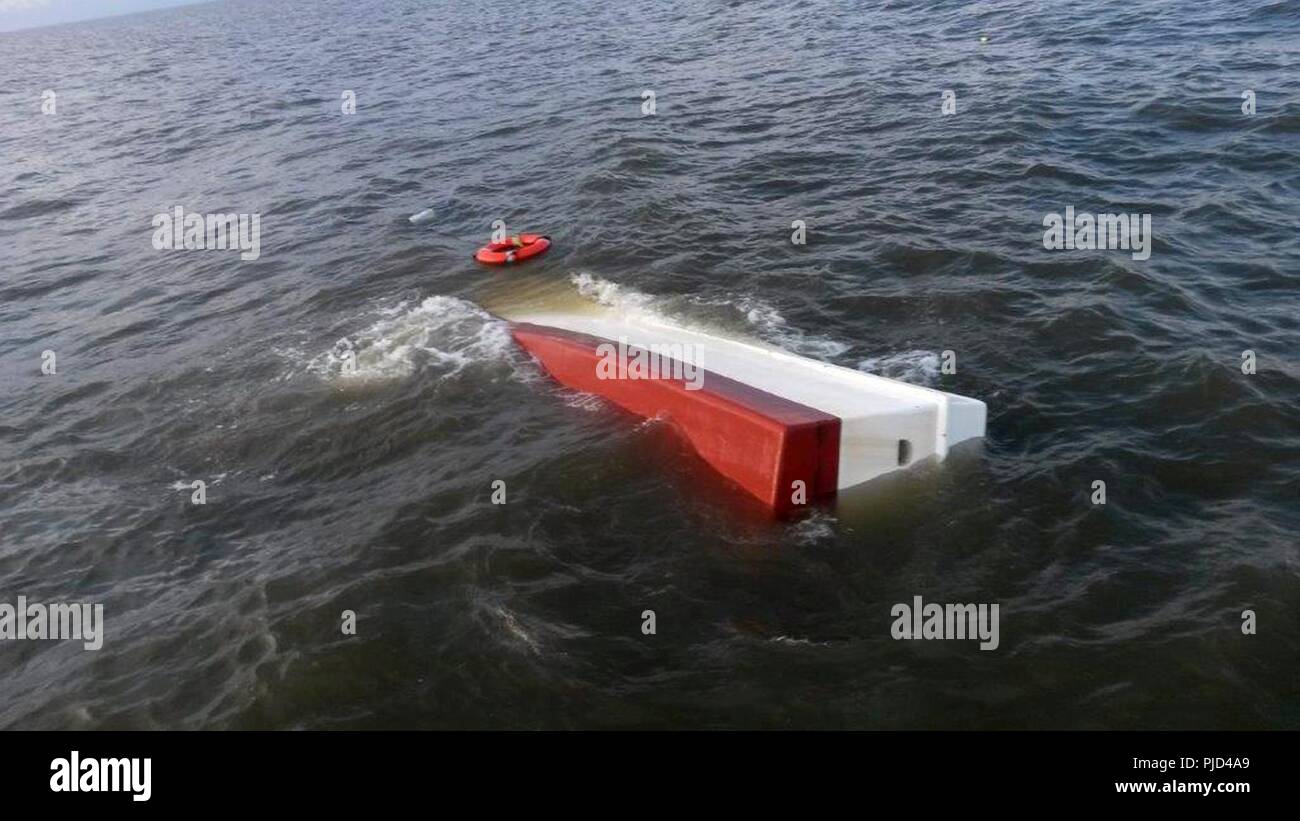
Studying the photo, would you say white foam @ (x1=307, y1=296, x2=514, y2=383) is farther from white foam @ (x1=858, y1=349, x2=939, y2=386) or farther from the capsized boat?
white foam @ (x1=858, y1=349, x2=939, y2=386)

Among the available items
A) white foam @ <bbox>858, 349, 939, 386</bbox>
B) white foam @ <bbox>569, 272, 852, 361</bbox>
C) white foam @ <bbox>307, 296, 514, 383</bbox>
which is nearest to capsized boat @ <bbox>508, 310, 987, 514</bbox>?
white foam @ <bbox>569, 272, 852, 361</bbox>

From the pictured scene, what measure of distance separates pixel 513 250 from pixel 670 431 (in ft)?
24.8

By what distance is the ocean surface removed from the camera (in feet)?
27.2

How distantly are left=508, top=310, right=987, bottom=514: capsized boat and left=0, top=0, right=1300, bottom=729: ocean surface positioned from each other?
0.30 meters

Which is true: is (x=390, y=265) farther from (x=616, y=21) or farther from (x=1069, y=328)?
(x=616, y=21)

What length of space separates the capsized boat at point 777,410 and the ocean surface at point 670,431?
0.99ft

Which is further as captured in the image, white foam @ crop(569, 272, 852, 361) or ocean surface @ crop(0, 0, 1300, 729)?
white foam @ crop(569, 272, 852, 361)

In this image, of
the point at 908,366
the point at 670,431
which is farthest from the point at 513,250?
the point at 908,366

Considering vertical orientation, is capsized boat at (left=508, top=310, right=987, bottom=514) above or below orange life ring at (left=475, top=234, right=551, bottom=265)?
below

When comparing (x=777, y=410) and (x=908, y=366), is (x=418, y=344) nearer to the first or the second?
(x=777, y=410)

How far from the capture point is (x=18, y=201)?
93.9 feet

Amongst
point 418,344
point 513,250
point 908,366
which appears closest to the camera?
point 908,366

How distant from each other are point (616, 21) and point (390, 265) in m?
26.2

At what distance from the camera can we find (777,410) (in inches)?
410
